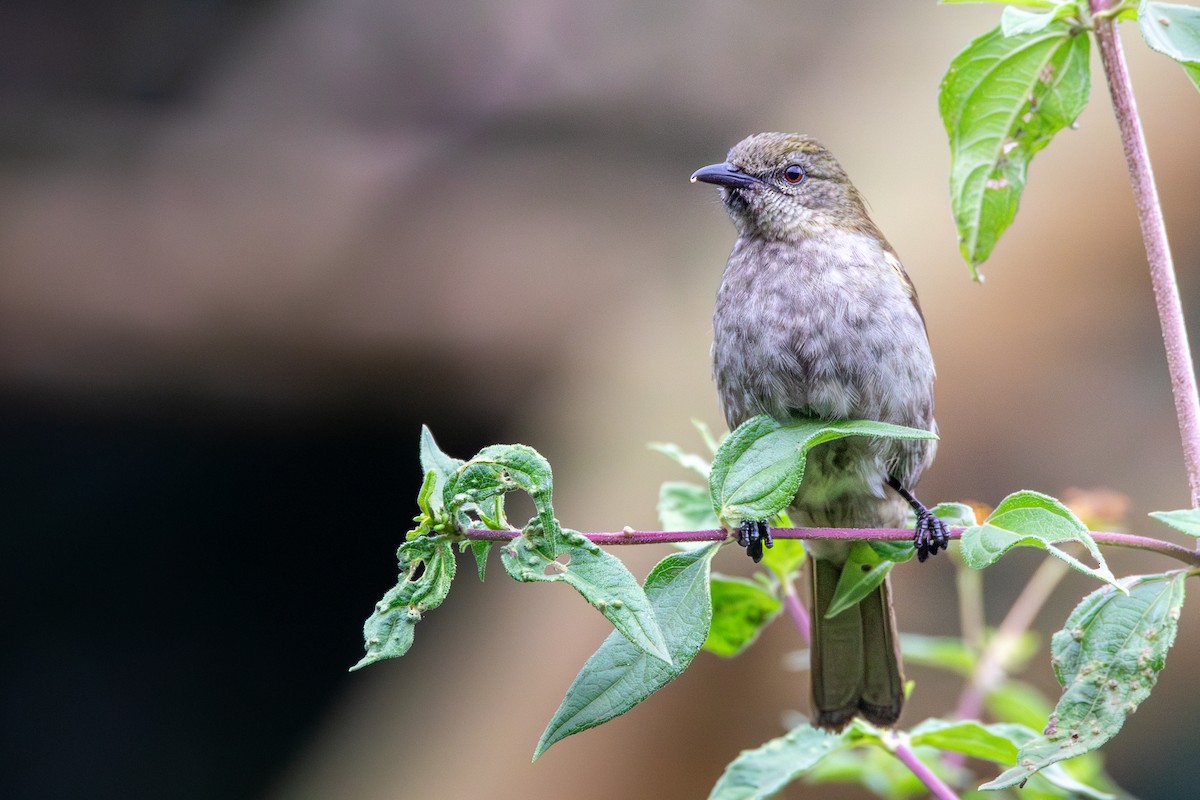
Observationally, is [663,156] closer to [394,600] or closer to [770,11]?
[770,11]

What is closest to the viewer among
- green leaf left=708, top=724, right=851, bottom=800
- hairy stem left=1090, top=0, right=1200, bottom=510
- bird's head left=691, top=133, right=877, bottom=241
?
hairy stem left=1090, top=0, right=1200, bottom=510

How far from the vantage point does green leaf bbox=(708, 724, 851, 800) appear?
7.45 feet

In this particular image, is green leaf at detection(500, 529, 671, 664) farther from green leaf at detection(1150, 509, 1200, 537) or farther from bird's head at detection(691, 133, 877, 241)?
bird's head at detection(691, 133, 877, 241)

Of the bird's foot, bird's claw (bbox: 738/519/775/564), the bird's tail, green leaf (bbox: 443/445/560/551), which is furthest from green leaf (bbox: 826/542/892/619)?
green leaf (bbox: 443/445/560/551)

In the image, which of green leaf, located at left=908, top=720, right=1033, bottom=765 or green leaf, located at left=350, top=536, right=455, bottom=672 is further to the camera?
green leaf, located at left=908, top=720, right=1033, bottom=765

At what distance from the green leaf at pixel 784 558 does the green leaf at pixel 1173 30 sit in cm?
121

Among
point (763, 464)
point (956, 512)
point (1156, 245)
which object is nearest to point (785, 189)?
point (956, 512)

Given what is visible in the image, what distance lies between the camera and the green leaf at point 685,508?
8.32 ft

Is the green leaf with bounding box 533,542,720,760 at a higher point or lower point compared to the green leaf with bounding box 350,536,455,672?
lower

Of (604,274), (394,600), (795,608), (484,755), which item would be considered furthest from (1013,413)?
(394,600)

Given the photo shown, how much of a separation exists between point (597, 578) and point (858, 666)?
1.67 m

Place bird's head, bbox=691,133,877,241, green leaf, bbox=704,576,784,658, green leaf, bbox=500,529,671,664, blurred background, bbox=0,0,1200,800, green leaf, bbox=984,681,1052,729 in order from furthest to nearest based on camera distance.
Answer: blurred background, bbox=0,0,1200,800
bird's head, bbox=691,133,877,241
green leaf, bbox=984,681,1052,729
green leaf, bbox=704,576,784,658
green leaf, bbox=500,529,671,664

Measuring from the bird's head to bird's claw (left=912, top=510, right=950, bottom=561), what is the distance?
1087 mm

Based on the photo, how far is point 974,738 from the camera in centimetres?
231
